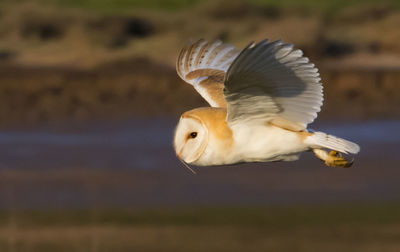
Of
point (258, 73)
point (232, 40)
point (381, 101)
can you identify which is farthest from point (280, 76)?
point (232, 40)

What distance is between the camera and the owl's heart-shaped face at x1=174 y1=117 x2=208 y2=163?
620cm

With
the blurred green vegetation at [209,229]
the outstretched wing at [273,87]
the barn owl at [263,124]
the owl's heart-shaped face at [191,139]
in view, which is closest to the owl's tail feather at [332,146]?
the barn owl at [263,124]

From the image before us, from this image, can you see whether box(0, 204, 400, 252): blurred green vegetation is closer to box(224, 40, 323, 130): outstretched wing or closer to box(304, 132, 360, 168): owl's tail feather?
box(304, 132, 360, 168): owl's tail feather

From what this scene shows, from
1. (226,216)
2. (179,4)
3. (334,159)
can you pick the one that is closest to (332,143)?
(334,159)

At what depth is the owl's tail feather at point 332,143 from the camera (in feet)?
20.0

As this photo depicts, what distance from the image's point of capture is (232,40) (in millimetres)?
20000

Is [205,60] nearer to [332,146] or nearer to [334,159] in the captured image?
[334,159]

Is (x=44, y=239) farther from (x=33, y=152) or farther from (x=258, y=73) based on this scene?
(x=258, y=73)

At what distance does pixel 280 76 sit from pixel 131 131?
981 cm

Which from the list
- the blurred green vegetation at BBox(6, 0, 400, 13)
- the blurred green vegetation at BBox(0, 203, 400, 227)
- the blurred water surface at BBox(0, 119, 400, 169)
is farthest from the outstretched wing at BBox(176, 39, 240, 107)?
the blurred green vegetation at BBox(6, 0, 400, 13)

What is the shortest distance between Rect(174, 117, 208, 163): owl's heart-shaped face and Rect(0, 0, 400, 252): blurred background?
202 inches

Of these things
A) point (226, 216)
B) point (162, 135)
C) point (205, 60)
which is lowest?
point (205, 60)

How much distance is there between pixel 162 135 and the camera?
15.4m

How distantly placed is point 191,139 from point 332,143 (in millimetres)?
781
